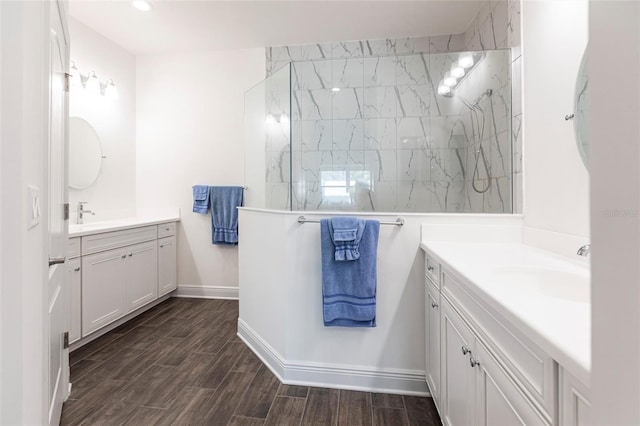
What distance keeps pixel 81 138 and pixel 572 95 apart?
367 cm

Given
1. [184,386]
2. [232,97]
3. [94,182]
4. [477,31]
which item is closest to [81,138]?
[94,182]

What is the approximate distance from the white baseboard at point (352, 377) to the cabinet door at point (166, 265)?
1906mm

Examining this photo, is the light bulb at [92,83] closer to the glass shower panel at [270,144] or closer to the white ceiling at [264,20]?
the white ceiling at [264,20]

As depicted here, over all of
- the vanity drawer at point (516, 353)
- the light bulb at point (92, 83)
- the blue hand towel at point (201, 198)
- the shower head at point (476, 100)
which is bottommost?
the vanity drawer at point (516, 353)

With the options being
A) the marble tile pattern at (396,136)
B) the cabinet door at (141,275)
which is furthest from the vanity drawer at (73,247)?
the marble tile pattern at (396,136)

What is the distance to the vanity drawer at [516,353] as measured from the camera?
0.69 metres

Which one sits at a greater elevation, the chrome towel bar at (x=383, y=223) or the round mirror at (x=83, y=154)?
the round mirror at (x=83, y=154)

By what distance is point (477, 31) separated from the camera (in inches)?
108

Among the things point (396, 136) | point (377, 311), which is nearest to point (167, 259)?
point (377, 311)

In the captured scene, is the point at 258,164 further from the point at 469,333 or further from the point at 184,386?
the point at 469,333

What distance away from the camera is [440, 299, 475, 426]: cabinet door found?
116 centimetres

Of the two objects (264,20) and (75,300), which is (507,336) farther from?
(264,20)

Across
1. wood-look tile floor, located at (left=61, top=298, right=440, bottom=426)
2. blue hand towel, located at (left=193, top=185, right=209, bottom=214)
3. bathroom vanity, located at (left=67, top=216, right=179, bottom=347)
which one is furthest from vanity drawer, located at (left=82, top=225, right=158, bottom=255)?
wood-look tile floor, located at (left=61, top=298, right=440, bottom=426)

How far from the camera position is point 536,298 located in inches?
35.2
